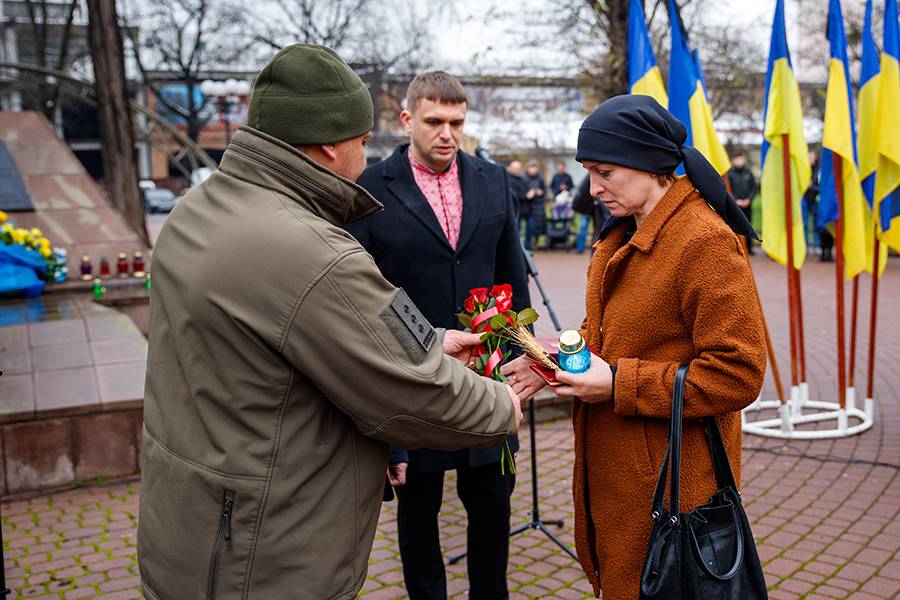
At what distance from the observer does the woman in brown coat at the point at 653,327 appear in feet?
7.04

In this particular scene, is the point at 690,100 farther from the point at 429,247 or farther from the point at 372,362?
the point at 372,362

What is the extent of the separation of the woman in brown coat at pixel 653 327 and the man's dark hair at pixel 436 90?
1.06m

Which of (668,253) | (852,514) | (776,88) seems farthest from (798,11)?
(668,253)

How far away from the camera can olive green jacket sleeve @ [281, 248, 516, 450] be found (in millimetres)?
1752

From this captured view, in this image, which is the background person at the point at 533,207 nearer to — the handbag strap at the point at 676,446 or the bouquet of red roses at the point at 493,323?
the bouquet of red roses at the point at 493,323

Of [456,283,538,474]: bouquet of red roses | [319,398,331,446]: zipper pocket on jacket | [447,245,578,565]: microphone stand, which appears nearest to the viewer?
[319,398,331,446]: zipper pocket on jacket

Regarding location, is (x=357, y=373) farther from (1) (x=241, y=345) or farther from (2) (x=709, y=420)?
(2) (x=709, y=420)

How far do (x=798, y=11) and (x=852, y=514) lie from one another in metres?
25.1

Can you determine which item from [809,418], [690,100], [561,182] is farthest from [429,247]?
[561,182]

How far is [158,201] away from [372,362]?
44890 mm

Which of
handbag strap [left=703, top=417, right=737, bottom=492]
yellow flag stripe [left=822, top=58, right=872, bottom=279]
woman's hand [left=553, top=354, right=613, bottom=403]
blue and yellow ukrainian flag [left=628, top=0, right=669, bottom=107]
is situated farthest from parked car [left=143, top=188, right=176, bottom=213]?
handbag strap [left=703, top=417, right=737, bottom=492]

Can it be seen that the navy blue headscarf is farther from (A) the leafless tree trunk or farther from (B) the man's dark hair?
(A) the leafless tree trunk

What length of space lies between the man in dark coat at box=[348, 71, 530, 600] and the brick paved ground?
729mm

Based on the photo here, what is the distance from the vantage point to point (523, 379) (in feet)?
8.17
